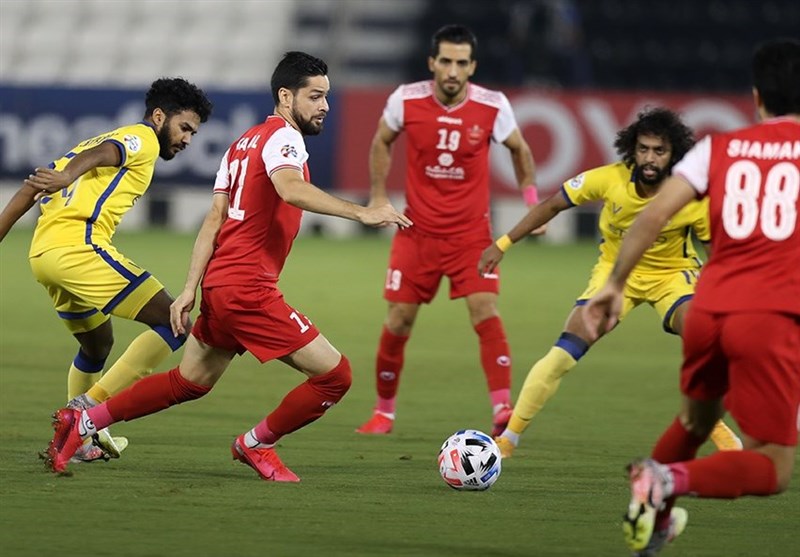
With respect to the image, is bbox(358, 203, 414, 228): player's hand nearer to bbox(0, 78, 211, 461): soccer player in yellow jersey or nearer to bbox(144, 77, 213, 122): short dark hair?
bbox(0, 78, 211, 461): soccer player in yellow jersey

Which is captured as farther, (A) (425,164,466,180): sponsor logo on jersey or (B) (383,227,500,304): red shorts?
(A) (425,164,466,180): sponsor logo on jersey

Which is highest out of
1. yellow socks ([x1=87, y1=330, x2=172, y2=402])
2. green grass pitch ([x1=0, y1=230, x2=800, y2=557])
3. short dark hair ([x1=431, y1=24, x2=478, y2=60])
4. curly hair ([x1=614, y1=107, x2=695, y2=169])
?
short dark hair ([x1=431, y1=24, x2=478, y2=60])

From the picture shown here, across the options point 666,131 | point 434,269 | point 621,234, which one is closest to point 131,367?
point 434,269

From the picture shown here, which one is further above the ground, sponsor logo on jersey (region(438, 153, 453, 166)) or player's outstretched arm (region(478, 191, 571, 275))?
sponsor logo on jersey (region(438, 153, 453, 166))

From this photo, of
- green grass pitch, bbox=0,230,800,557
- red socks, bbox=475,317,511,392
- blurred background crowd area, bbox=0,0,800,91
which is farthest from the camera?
blurred background crowd area, bbox=0,0,800,91

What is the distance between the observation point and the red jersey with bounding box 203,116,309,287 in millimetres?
6551

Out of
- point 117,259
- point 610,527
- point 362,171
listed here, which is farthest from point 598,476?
point 362,171

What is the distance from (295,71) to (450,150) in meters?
2.44

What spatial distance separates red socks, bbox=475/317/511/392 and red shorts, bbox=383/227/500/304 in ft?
0.72

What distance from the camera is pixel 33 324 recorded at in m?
12.7

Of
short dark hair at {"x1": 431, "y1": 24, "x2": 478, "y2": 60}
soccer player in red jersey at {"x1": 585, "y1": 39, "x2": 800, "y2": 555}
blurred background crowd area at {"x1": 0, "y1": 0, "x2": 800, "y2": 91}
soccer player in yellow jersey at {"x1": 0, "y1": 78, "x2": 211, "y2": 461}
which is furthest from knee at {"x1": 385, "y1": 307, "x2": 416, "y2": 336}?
blurred background crowd area at {"x1": 0, "y1": 0, "x2": 800, "y2": 91}

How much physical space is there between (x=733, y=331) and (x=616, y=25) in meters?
20.1

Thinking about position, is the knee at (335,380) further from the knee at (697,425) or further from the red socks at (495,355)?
the red socks at (495,355)

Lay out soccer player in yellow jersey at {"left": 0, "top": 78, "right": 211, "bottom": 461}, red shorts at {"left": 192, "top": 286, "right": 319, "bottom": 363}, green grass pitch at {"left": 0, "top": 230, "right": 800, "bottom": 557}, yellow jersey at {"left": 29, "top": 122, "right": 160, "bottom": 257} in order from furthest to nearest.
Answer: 1. yellow jersey at {"left": 29, "top": 122, "right": 160, "bottom": 257}
2. soccer player in yellow jersey at {"left": 0, "top": 78, "right": 211, "bottom": 461}
3. red shorts at {"left": 192, "top": 286, "right": 319, "bottom": 363}
4. green grass pitch at {"left": 0, "top": 230, "right": 800, "bottom": 557}
